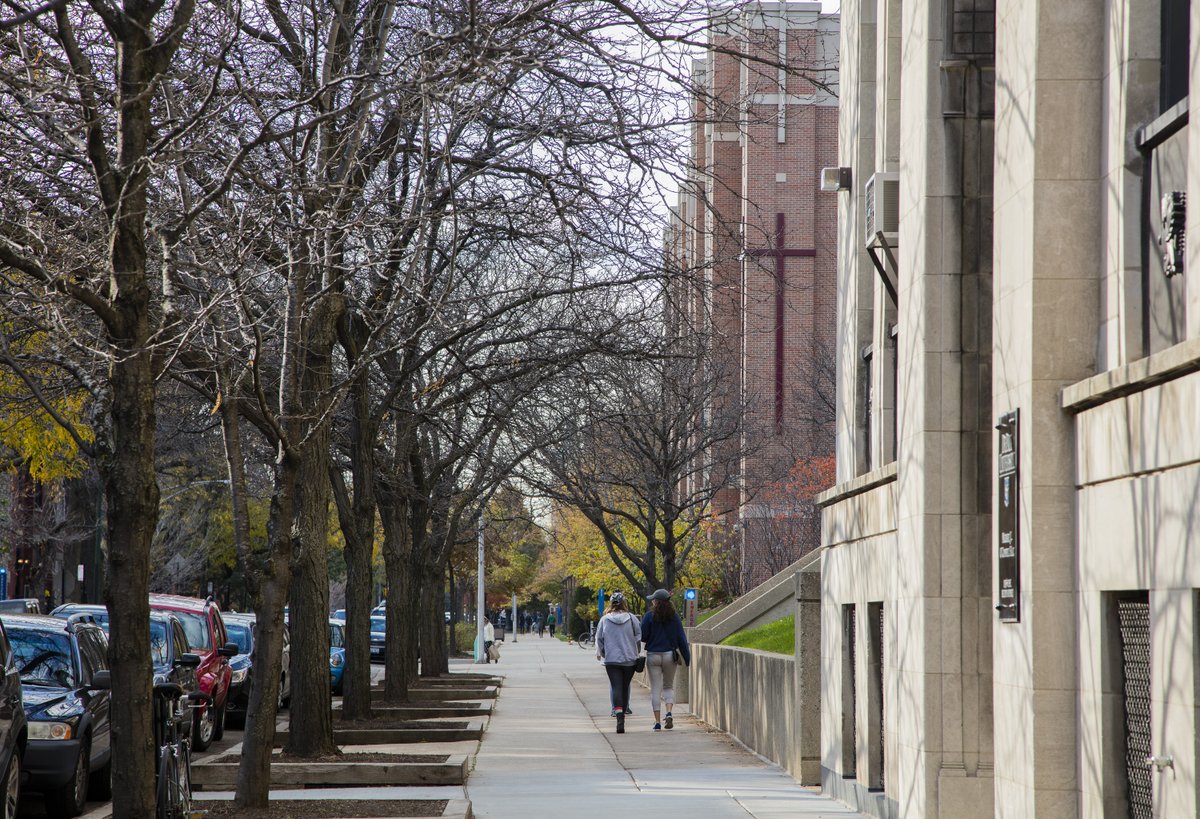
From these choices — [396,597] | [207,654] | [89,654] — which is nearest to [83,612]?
[207,654]

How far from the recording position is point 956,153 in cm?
978

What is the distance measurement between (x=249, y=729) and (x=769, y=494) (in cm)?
3404

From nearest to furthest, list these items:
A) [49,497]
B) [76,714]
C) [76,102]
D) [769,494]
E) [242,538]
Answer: [76,102]
[242,538]
[76,714]
[49,497]
[769,494]

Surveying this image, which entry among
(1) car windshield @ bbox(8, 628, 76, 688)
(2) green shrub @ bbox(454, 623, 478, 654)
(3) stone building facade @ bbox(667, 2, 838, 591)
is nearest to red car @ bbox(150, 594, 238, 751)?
(1) car windshield @ bbox(8, 628, 76, 688)

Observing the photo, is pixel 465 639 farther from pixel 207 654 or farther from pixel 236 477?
pixel 236 477

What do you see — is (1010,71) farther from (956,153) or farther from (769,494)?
(769,494)

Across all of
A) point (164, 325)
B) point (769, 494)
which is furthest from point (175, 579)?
point (164, 325)

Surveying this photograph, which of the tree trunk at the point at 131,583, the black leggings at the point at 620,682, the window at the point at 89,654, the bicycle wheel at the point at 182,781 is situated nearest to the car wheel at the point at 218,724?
the black leggings at the point at 620,682

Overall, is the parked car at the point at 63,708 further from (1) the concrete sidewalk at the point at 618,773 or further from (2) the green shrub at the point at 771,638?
(2) the green shrub at the point at 771,638

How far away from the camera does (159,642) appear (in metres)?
18.8

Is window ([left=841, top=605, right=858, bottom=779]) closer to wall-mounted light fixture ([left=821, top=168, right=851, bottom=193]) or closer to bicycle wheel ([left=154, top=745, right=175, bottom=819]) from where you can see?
wall-mounted light fixture ([left=821, top=168, right=851, bottom=193])

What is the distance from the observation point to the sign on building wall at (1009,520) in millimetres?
7941

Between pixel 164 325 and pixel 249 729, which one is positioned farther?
pixel 249 729

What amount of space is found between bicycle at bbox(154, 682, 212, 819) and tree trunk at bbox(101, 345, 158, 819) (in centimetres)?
56
